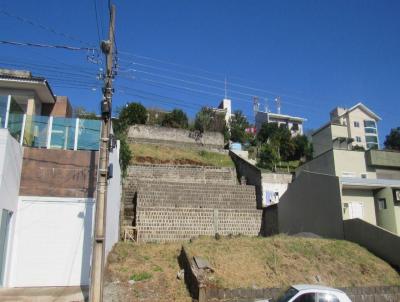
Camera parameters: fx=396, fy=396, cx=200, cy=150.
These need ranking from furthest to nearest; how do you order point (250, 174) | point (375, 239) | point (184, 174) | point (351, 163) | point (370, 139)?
point (370, 139)
point (351, 163)
point (184, 174)
point (250, 174)
point (375, 239)

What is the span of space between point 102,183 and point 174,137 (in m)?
27.2

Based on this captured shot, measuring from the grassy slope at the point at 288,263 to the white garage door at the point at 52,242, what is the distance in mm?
3822

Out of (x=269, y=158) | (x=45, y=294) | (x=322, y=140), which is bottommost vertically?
(x=45, y=294)

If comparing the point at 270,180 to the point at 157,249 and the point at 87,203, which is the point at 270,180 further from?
the point at 87,203

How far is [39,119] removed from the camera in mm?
14836

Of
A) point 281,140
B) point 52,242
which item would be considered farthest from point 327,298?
point 281,140

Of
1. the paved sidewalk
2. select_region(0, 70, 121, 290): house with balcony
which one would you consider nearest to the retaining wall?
select_region(0, 70, 121, 290): house with balcony

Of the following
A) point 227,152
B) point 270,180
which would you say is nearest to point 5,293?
point 270,180

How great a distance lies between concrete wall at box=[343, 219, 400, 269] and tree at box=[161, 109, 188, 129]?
25322mm

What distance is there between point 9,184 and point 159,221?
28.7 ft

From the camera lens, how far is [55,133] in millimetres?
14781

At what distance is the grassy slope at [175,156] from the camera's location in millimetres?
31316

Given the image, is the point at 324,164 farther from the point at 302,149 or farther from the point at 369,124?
the point at 369,124

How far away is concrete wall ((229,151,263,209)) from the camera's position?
987 inches
